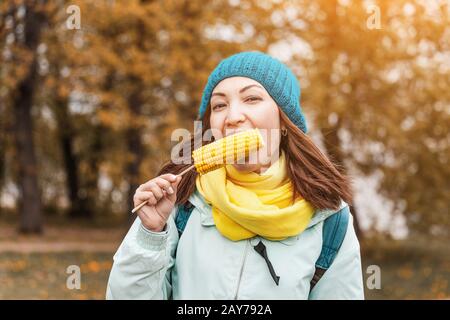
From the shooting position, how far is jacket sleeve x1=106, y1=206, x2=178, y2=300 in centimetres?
213

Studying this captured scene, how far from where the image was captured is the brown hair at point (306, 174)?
2.38 metres

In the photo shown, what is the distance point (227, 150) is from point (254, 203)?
22 centimetres

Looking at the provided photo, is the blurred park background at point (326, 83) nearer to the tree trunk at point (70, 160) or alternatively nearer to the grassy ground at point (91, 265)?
the grassy ground at point (91, 265)

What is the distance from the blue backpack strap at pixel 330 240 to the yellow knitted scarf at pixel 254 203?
8 centimetres

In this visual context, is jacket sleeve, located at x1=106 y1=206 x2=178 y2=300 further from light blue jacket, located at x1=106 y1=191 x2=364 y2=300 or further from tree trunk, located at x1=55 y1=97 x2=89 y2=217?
tree trunk, located at x1=55 y1=97 x2=89 y2=217

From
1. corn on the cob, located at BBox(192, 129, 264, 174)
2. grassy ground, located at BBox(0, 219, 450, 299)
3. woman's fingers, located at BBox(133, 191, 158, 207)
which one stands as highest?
corn on the cob, located at BBox(192, 129, 264, 174)

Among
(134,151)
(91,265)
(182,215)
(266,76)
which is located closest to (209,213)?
(182,215)

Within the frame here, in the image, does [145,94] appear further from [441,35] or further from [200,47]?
[441,35]

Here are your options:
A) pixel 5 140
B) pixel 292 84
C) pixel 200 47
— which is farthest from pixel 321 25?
pixel 5 140

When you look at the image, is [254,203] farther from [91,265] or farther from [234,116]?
[91,265]

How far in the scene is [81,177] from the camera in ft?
83.3

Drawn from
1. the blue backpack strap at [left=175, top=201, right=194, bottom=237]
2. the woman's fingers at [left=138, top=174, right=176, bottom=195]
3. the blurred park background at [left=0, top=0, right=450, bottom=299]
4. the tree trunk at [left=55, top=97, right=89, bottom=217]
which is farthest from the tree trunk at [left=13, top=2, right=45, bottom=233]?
the woman's fingers at [left=138, top=174, right=176, bottom=195]

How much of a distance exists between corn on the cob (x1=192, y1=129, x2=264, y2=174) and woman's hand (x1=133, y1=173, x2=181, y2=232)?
0.62 feet

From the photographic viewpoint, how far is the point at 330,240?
2.31 m
